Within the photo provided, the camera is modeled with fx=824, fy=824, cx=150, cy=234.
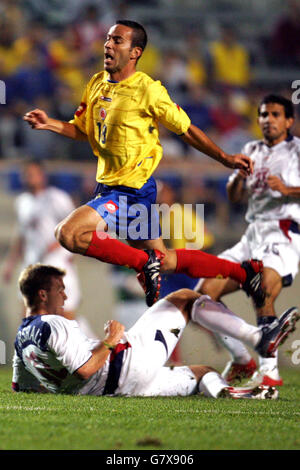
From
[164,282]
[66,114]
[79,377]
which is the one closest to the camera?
[79,377]

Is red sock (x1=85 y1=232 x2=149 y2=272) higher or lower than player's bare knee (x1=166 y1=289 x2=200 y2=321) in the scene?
higher

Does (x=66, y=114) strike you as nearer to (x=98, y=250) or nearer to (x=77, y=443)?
(x=98, y=250)

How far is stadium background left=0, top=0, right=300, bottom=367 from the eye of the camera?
32.5ft

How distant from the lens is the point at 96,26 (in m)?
13.7

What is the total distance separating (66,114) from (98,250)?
6.06 metres

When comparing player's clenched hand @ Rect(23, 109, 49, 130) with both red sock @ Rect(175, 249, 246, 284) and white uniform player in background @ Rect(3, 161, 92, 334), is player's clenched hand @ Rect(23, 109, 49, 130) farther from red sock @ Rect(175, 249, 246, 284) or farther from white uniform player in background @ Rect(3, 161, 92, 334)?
white uniform player in background @ Rect(3, 161, 92, 334)

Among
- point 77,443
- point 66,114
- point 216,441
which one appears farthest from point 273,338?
point 66,114

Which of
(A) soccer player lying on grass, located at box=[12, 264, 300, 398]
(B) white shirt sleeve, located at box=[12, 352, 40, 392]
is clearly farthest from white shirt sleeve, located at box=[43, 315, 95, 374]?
(B) white shirt sleeve, located at box=[12, 352, 40, 392]

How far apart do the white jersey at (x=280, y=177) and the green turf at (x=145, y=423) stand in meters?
1.73

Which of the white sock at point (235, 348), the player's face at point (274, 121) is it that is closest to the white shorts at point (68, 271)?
the white sock at point (235, 348)

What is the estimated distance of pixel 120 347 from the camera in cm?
548

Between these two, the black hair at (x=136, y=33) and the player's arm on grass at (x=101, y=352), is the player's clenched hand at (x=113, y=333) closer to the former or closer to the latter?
the player's arm on grass at (x=101, y=352)

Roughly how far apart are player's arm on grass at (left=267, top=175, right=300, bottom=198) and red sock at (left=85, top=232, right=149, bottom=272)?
52.2 inches

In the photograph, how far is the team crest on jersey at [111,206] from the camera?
574cm
